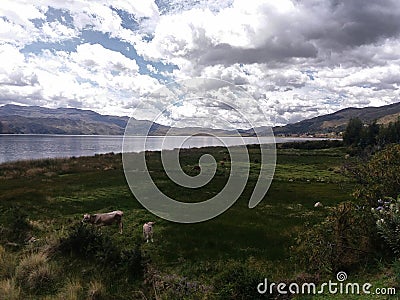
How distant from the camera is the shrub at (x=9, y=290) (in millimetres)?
9805

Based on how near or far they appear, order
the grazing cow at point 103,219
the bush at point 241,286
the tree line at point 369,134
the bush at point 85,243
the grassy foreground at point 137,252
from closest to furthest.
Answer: the bush at point 241,286, the grassy foreground at point 137,252, the bush at point 85,243, the grazing cow at point 103,219, the tree line at point 369,134

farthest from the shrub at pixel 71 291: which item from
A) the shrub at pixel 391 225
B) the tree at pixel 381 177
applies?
the tree at pixel 381 177

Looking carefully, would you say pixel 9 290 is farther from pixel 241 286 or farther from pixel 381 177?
pixel 381 177

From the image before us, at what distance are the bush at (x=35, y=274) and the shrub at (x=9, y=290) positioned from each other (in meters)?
0.42

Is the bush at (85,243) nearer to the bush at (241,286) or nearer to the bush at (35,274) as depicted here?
the bush at (35,274)

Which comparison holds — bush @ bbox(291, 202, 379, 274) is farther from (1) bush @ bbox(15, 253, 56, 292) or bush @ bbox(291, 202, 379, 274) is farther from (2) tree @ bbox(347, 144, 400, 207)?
(1) bush @ bbox(15, 253, 56, 292)

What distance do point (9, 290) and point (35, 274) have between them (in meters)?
1.02

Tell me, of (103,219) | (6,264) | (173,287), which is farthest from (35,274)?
(103,219)

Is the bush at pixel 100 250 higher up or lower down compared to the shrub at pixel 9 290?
higher up

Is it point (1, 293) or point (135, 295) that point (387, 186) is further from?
point (1, 293)

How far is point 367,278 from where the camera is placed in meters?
8.23

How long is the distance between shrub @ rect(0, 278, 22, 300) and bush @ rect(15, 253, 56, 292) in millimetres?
418

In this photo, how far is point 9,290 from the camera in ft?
33.0

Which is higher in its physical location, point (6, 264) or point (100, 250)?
point (100, 250)
